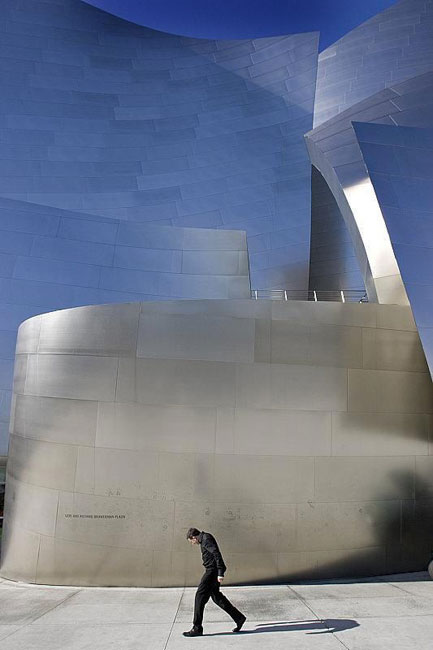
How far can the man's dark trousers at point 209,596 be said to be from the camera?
17.8ft

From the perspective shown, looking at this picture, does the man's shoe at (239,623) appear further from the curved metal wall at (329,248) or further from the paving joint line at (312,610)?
the curved metal wall at (329,248)

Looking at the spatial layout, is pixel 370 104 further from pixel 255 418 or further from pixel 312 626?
pixel 312 626

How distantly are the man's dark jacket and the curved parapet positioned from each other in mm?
1992

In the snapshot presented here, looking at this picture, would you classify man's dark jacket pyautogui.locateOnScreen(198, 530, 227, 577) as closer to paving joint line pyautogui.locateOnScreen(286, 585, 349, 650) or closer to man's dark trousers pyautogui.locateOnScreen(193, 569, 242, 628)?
man's dark trousers pyautogui.locateOnScreen(193, 569, 242, 628)

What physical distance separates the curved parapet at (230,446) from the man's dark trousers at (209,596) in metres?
2.17

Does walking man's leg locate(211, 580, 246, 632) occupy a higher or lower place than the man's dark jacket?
lower

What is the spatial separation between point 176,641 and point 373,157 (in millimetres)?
9598

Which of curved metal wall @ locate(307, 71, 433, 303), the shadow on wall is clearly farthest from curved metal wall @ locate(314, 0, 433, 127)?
the shadow on wall

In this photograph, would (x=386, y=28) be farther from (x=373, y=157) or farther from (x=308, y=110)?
(x=373, y=157)

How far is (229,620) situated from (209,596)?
68cm

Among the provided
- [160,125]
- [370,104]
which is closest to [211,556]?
[370,104]

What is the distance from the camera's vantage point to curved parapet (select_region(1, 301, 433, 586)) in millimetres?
7762

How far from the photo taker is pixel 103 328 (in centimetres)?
847

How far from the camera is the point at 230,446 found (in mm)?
7914
